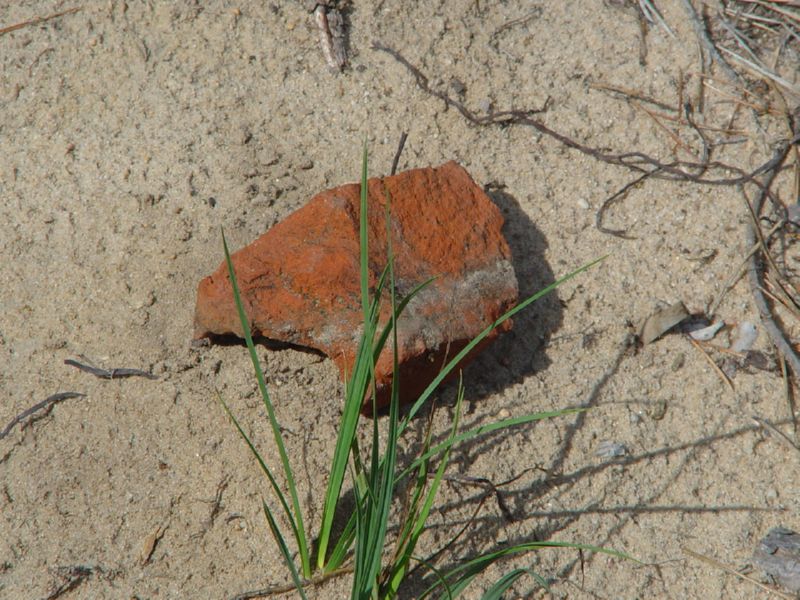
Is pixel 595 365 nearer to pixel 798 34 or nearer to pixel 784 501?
pixel 784 501

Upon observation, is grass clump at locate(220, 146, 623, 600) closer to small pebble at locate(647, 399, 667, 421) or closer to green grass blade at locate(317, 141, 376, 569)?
green grass blade at locate(317, 141, 376, 569)

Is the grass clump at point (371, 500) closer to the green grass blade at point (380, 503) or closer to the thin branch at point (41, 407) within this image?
the green grass blade at point (380, 503)

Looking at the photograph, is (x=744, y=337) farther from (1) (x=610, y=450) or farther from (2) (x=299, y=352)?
(2) (x=299, y=352)

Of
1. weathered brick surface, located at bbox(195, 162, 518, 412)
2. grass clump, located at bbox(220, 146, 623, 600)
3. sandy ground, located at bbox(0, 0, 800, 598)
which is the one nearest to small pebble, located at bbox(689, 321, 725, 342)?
sandy ground, located at bbox(0, 0, 800, 598)

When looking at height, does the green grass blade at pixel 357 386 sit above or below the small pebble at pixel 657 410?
above

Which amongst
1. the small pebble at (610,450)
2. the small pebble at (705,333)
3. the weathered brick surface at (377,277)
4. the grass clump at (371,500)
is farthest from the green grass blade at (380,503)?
the small pebble at (705,333)

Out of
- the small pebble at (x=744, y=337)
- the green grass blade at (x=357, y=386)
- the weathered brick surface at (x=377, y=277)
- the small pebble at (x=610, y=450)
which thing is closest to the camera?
the green grass blade at (x=357, y=386)

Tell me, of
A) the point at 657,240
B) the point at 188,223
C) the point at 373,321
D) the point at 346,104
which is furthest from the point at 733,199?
the point at 188,223
